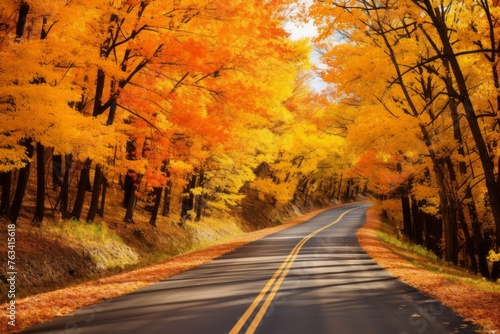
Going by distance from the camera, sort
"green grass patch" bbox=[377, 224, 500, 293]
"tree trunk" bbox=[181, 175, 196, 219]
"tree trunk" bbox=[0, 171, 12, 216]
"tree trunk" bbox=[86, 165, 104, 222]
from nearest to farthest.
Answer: "green grass patch" bbox=[377, 224, 500, 293] → "tree trunk" bbox=[0, 171, 12, 216] → "tree trunk" bbox=[86, 165, 104, 222] → "tree trunk" bbox=[181, 175, 196, 219]

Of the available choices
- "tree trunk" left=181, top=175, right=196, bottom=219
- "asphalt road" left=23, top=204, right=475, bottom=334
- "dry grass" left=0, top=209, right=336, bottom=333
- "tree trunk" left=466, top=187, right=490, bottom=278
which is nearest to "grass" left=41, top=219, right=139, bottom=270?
"dry grass" left=0, top=209, right=336, bottom=333

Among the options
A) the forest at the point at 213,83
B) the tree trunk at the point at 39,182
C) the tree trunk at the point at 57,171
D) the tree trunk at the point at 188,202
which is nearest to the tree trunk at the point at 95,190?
the forest at the point at 213,83

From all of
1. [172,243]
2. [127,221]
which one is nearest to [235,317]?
[127,221]

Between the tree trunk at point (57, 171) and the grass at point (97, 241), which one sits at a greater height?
the tree trunk at point (57, 171)

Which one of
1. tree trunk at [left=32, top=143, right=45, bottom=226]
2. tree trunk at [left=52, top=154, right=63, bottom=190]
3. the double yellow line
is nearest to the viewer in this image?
the double yellow line

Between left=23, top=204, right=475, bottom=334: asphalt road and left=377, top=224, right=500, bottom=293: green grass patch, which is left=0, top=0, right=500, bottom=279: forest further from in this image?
left=23, top=204, right=475, bottom=334: asphalt road

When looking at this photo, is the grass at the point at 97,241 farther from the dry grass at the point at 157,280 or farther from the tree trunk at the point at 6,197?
the dry grass at the point at 157,280

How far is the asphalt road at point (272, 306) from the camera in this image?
857cm

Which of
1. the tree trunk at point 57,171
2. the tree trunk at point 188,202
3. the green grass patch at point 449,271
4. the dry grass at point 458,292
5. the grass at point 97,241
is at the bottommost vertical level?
the green grass patch at point 449,271

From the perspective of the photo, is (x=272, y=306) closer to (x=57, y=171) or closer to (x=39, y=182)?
(x=39, y=182)

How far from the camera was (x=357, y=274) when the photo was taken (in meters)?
15.6

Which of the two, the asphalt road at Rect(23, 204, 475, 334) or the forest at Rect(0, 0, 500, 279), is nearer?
the asphalt road at Rect(23, 204, 475, 334)

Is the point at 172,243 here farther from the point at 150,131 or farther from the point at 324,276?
the point at 324,276

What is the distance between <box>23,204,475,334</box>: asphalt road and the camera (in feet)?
28.1
